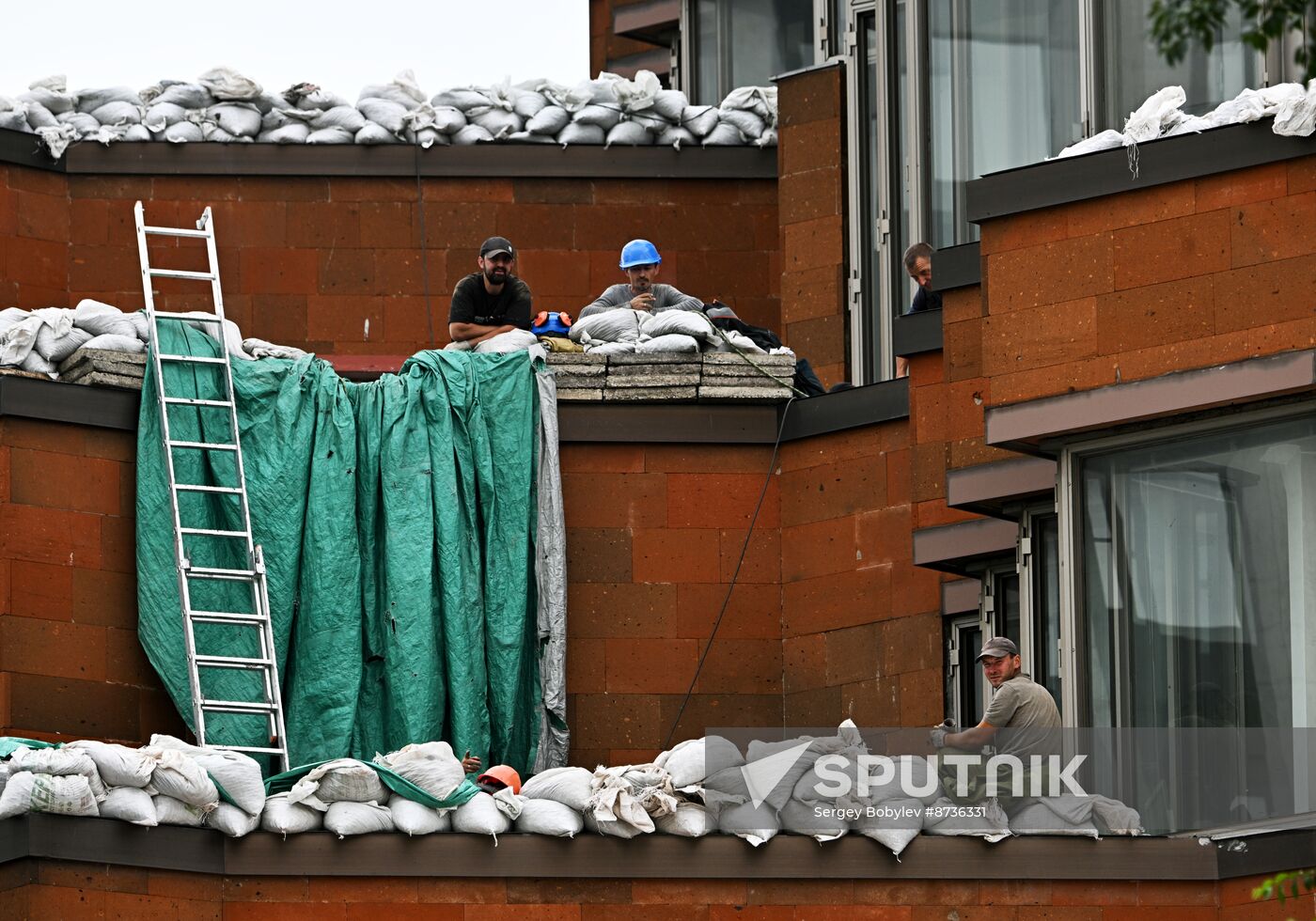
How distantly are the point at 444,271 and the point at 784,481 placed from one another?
15.7 ft

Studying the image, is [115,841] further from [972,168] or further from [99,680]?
[972,168]

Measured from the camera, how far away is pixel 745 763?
19031 millimetres

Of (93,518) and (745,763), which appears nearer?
(745,763)

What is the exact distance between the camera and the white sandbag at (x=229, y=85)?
Answer: 2741cm

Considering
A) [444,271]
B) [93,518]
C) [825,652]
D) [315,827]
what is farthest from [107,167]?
[315,827]

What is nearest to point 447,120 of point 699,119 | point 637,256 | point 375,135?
point 375,135

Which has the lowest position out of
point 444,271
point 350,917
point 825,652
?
point 350,917

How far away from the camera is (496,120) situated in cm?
2758

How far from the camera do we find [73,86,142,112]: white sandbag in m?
27.5

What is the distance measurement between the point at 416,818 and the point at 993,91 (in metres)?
6.94

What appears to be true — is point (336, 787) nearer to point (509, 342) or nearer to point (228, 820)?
point (228, 820)

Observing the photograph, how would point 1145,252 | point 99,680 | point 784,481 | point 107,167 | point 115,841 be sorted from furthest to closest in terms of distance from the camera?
point 107,167 → point 784,481 → point 99,680 → point 1145,252 → point 115,841

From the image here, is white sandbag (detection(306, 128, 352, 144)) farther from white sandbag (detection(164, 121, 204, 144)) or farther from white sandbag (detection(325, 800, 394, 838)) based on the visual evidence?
white sandbag (detection(325, 800, 394, 838))

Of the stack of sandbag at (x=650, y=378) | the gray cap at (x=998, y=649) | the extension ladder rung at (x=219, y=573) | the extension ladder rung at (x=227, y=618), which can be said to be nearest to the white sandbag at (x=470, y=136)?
the stack of sandbag at (x=650, y=378)
